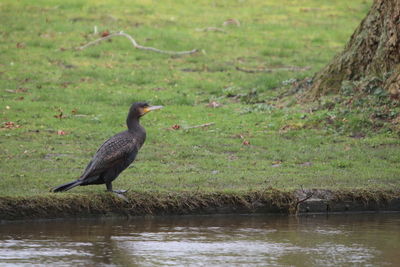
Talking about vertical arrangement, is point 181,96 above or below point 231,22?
below

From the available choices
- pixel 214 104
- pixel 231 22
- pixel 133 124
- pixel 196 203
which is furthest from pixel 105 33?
pixel 196 203

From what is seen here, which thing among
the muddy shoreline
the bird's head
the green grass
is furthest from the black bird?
the green grass

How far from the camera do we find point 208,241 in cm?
977

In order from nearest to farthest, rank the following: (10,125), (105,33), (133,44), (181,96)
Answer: (10,125)
(181,96)
(133,44)
(105,33)

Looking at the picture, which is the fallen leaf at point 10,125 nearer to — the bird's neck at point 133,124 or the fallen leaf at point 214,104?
the fallen leaf at point 214,104

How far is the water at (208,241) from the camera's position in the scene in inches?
350

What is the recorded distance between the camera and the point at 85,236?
989cm

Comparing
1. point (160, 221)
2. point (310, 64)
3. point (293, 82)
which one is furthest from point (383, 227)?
point (310, 64)

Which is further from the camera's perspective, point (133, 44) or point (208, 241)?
point (133, 44)

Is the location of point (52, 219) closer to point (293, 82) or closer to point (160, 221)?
point (160, 221)

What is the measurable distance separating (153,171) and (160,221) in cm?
216

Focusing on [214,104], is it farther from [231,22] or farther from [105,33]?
[231,22]

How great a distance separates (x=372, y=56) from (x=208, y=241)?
7984 millimetres

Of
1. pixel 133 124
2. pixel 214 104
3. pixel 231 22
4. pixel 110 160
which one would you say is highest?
pixel 231 22
